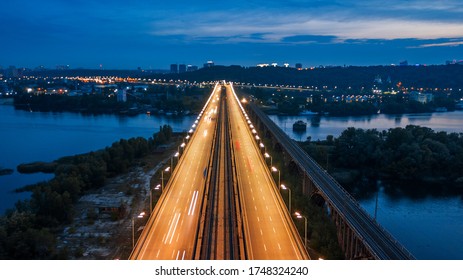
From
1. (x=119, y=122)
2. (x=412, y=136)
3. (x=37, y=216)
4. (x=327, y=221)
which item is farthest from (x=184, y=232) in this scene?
(x=119, y=122)

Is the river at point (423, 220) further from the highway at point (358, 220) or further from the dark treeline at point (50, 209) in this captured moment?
the dark treeline at point (50, 209)

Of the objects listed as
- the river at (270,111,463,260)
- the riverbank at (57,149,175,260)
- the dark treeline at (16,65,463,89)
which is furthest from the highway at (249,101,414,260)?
the dark treeline at (16,65,463,89)

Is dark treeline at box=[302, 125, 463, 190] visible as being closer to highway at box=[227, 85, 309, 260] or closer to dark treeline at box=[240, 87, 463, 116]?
highway at box=[227, 85, 309, 260]

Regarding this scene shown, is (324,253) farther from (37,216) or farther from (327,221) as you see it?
(37,216)

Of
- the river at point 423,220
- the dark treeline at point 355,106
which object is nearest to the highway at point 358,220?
the river at point 423,220

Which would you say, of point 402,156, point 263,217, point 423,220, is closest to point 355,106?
point 402,156

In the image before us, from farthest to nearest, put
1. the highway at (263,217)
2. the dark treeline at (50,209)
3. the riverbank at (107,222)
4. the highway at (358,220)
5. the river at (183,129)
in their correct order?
the river at (183,129) < the riverbank at (107,222) < the dark treeline at (50,209) < the highway at (263,217) < the highway at (358,220)

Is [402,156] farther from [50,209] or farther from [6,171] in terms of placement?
[6,171]
